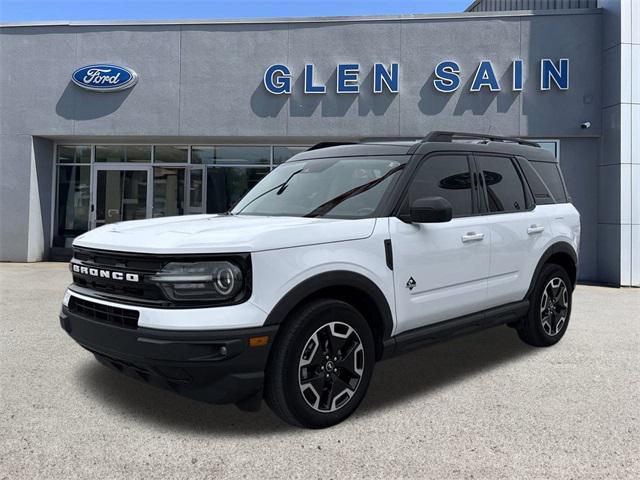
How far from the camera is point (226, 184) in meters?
12.9

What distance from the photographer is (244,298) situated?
279 cm

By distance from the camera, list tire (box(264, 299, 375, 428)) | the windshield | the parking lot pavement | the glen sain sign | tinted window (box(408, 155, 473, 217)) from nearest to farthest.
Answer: the parking lot pavement < tire (box(264, 299, 375, 428)) < the windshield < tinted window (box(408, 155, 473, 217)) < the glen sain sign

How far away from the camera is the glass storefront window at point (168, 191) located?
516 inches

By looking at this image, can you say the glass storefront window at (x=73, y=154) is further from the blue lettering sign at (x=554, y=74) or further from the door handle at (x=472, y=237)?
the door handle at (x=472, y=237)

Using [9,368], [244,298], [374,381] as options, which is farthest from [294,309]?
[9,368]

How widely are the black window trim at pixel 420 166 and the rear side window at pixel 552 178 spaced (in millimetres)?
1139

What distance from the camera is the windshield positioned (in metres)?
3.64

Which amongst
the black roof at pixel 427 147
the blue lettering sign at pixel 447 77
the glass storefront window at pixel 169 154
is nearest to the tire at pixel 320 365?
the black roof at pixel 427 147

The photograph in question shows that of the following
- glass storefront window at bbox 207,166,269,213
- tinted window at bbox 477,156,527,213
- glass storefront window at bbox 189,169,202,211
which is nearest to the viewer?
tinted window at bbox 477,156,527,213

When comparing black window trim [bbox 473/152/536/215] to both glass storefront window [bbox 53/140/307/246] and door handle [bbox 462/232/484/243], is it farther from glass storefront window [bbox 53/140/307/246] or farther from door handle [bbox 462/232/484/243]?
glass storefront window [bbox 53/140/307/246]

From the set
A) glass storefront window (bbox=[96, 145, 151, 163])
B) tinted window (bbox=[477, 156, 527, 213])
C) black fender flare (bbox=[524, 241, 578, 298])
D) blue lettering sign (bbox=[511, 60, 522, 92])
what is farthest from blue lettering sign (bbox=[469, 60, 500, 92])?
glass storefront window (bbox=[96, 145, 151, 163])

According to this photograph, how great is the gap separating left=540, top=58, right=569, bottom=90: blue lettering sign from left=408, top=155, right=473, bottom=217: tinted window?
26.2 ft

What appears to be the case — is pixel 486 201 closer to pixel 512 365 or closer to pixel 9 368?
pixel 512 365

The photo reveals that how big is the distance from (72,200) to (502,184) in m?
12.2
